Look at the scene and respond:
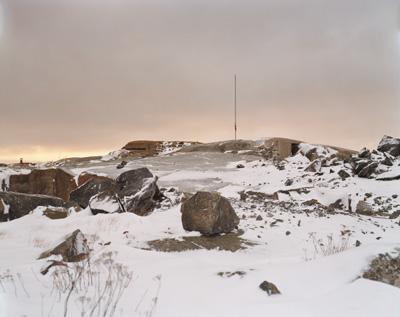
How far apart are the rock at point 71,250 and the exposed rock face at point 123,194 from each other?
12.7ft

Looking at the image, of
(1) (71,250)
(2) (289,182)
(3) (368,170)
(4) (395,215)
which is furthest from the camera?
(2) (289,182)

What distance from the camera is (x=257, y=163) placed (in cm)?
1830

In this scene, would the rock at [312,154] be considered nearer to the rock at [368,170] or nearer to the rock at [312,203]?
the rock at [368,170]

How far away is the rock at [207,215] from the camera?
761 cm

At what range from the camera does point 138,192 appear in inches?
406

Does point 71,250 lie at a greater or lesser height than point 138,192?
greater

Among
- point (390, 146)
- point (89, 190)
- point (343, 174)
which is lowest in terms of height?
point (343, 174)

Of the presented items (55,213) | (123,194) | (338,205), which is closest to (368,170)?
(338,205)

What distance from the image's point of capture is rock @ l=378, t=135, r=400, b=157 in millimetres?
15680

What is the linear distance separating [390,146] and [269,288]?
13698 mm

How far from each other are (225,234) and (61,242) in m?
3.04

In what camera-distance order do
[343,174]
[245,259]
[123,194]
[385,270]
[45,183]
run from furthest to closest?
[343,174] → [45,183] → [123,194] → [245,259] → [385,270]

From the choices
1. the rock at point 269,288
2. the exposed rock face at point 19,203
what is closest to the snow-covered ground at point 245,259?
the rock at point 269,288

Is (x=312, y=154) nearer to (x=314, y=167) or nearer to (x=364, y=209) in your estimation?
(x=314, y=167)
